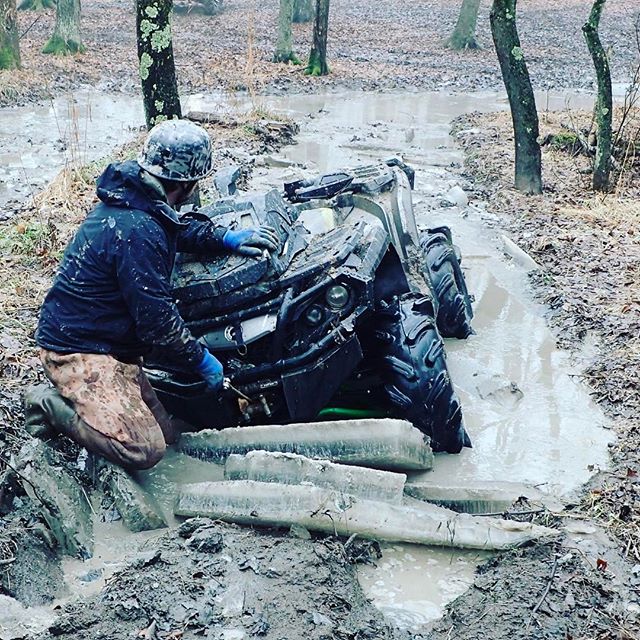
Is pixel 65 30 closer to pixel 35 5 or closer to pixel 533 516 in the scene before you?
pixel 35 5

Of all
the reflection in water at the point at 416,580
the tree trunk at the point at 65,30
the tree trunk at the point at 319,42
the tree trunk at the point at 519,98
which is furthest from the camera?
the tree trunk at the point at 65,30

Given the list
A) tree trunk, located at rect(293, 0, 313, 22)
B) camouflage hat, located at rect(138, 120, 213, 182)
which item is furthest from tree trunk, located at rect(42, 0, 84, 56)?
camouflage hat, located at rect(138, 120, 213, 182)

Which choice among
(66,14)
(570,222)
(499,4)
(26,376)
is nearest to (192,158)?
(26,376)

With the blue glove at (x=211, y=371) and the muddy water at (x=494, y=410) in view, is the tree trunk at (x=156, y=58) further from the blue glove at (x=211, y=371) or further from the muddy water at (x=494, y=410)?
the blue glove at (x=211, y=371)

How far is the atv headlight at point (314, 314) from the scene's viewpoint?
15.2 ft

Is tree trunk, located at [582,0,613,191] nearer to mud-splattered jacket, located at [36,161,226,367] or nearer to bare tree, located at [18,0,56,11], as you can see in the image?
mud-splattered jacket, located at [36,161,226,367]

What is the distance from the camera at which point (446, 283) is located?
20.4ft

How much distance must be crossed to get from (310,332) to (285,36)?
57.6 feet

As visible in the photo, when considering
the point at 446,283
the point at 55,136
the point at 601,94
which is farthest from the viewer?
the point at 55,136

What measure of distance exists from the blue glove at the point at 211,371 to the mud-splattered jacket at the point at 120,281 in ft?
0.19

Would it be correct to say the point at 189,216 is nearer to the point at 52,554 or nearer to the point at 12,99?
the point at 52,554

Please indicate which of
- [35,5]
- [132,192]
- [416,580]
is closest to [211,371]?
[132,192]

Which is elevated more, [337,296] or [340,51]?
[340,51]

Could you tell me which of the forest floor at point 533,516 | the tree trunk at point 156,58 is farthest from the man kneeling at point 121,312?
the tree trunk at point 156,58
